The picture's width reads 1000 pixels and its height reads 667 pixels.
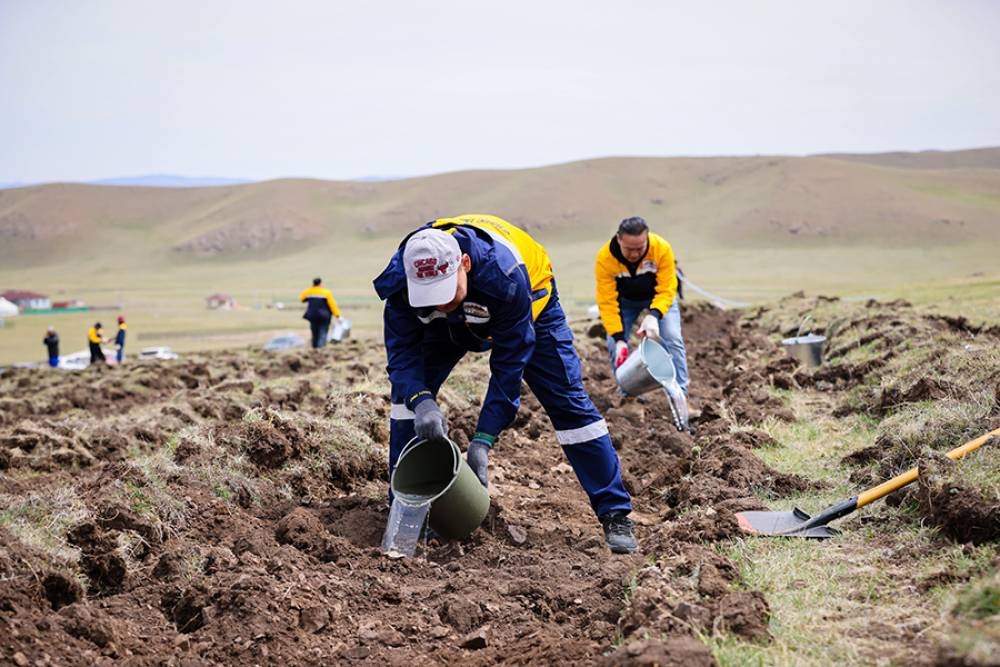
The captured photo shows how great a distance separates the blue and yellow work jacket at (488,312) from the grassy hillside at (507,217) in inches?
1453

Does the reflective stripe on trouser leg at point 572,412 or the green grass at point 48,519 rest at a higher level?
the reflective stripe on trouser leg at point 572,412

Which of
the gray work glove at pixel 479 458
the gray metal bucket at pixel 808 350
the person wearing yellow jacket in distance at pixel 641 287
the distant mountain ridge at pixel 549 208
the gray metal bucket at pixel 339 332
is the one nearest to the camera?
the gray work glove at pixel 479 458

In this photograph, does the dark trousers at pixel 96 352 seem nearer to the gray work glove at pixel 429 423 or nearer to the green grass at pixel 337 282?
the green grass at pixel 337 282

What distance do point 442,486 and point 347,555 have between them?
2.52 feet

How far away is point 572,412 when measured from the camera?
5.31m

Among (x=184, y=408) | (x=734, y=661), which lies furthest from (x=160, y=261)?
(x=734, y=661)

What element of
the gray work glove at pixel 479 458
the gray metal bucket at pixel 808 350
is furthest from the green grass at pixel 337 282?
the gray work glove at pixel 479 458

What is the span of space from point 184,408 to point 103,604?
5093mm

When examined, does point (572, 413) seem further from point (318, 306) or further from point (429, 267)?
point (318, 306)

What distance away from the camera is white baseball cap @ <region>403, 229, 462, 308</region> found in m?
4.61

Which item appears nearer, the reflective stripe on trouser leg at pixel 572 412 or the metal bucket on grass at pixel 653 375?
the reflective stripe on trouser leg at pixel 572 412

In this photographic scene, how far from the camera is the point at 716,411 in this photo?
27.8ft

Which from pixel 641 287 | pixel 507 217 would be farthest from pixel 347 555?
pixel 507 217

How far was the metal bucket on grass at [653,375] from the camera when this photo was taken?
26.1 ft
